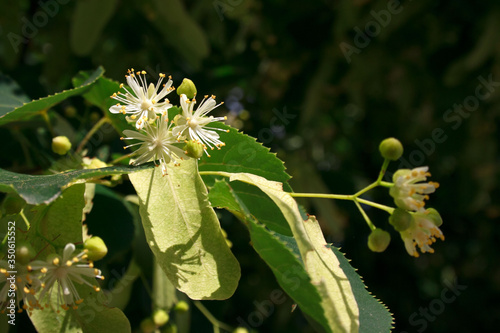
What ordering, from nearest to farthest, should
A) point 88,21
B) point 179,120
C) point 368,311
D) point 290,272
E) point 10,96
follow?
point 290,272 → point 368,311 → point 179,120 → point 10,96 → point 88,21

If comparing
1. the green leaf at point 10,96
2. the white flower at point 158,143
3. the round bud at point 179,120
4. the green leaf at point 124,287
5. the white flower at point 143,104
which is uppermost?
the green leaf at point 10,96

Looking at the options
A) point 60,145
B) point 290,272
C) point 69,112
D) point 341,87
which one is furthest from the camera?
point 341,87

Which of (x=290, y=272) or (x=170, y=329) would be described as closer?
(x=290, y=272)

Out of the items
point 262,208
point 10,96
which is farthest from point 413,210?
point 10,96

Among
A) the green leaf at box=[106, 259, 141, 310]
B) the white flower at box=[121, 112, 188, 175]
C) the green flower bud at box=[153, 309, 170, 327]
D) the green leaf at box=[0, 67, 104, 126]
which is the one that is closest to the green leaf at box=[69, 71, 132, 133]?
the green leaf at box=[0, 67, 104, 126]

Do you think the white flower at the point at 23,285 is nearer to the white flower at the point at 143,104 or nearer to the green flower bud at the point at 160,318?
the white flower at the point at 143,104

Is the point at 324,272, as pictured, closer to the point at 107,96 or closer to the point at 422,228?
the point at 422,228

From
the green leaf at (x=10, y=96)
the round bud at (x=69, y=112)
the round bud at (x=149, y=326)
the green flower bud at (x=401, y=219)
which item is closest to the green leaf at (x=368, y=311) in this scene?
the green flower bud at (x=401, y=219)
